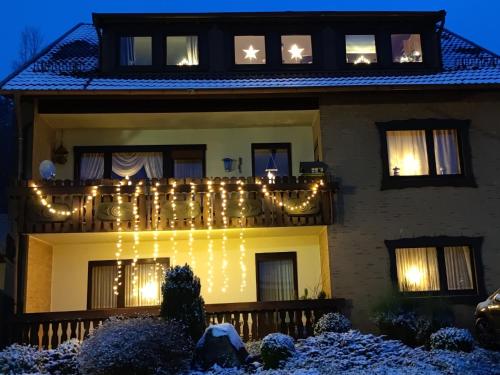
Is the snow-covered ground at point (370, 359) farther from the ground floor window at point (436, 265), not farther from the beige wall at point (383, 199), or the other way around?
the ground floor window at point (436, 265)

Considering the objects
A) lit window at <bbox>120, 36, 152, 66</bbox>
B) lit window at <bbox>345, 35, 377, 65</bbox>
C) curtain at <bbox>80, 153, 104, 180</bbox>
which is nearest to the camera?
curtain at <bbox>80, 153, 104, 180</bbox>

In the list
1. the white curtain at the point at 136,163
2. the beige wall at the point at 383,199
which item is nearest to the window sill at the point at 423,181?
the beige wall at the point at 383,199

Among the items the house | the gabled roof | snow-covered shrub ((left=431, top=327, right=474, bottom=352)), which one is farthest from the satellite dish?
snow-covered shrub ((left=431, top=327, right=474, bottom=352))

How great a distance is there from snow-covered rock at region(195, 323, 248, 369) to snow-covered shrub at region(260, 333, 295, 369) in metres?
0.50

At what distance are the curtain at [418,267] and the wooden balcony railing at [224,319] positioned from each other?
6.40 feet

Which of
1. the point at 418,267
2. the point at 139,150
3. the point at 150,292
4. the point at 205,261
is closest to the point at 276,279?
the point at 205,261

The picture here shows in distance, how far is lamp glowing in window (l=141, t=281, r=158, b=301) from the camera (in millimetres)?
17203

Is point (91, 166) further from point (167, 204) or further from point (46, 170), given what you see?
point (167, 204)

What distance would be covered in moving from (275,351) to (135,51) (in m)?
10.2

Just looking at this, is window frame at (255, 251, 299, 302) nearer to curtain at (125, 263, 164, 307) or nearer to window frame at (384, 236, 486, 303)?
curtain at (125, 263, 164, 307)

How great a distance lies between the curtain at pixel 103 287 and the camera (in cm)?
1717

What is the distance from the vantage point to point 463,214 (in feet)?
52.2

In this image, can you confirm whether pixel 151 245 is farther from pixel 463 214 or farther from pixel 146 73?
pixel 463 214

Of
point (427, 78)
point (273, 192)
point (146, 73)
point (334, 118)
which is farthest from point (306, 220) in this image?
point (146, 73)
